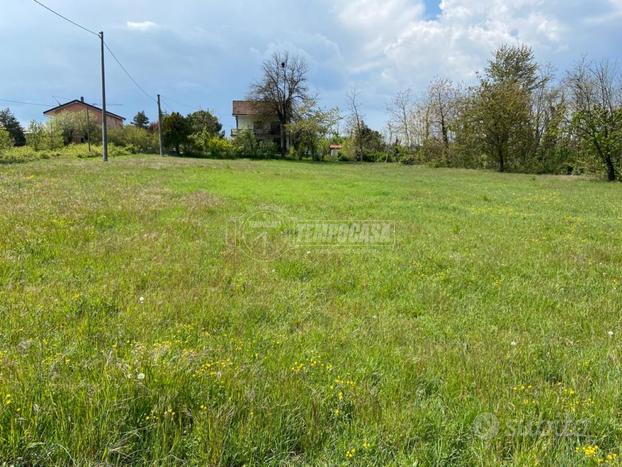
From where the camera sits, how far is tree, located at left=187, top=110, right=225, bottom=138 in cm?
4250

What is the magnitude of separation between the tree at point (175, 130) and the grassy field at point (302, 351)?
3851 centimetres

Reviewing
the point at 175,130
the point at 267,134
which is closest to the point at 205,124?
the point at 175,130

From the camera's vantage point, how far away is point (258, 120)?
170ft

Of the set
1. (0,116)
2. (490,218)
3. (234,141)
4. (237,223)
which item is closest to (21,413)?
(237,223)

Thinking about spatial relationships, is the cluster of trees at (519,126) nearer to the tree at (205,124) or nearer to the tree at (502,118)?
the tree at (502,118)

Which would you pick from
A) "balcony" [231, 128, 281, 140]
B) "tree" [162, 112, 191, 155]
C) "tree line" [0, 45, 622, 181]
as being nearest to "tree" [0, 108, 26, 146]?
"tree line" [0, 45, 622, 181]

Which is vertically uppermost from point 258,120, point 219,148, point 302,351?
point 258,120

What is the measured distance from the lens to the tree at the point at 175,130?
133 ft

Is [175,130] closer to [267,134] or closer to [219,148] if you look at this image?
[219,148]

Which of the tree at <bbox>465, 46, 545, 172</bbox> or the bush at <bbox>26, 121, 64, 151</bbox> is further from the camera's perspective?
the bush at <bbox>26, 121, 64, 151</bbox>

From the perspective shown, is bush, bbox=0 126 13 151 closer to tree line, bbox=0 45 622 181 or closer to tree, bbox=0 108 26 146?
tree line, bbox=0 45 622 181

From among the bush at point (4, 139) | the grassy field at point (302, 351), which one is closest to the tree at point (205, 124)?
the bush at point (4, 139)

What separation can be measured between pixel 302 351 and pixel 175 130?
143 ft

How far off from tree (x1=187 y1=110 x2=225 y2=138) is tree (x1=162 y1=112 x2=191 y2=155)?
3.20 feet
